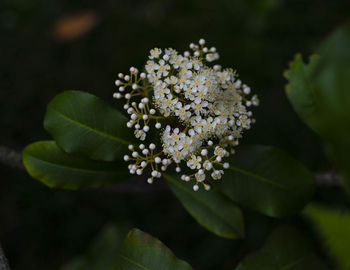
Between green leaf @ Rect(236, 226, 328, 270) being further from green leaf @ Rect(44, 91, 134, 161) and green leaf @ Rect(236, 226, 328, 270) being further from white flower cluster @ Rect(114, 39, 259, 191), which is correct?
green leaf @ Rect(44, 91, 134, 161)

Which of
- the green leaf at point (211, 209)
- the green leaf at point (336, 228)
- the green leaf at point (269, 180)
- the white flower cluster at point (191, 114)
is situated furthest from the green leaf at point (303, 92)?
the green leaf at point (336, 228)

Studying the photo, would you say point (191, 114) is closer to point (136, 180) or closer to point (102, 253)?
point (136, 180)

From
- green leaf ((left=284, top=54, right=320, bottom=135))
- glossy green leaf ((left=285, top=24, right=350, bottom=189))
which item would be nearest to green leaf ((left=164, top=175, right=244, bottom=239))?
green leaf ((left=284, top=54, right=320, bottom=135))

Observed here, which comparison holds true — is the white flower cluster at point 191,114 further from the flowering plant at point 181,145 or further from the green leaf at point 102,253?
the green leaf at point 102,253

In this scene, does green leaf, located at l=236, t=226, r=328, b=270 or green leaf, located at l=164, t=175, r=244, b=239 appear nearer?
green leaf, located at l=164, t=175, r=244, b=239

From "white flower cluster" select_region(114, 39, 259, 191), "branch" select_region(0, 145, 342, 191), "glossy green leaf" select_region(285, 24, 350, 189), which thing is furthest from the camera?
"branch" select_region(0, 145, 342, 191)

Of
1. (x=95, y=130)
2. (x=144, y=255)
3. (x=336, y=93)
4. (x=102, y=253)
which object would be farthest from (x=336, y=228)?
(x=336, y=93)
